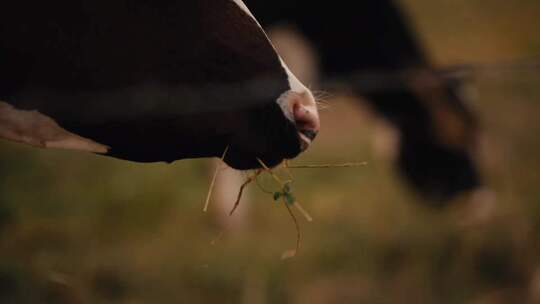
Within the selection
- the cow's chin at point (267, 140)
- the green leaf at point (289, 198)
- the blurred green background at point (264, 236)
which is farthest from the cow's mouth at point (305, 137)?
the blurred green background at point (264, 236)

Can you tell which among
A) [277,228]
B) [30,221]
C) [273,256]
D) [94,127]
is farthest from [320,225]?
[94,127]

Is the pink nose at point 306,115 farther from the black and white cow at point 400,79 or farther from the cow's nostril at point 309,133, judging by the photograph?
the black and white cow at point 400,79

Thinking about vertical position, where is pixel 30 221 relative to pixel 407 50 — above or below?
below

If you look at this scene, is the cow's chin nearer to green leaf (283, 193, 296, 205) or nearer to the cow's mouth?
the cow's mouth

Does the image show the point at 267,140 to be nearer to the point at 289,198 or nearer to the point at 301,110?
the point at 301,110

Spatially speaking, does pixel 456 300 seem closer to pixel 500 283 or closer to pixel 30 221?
pixel 500 283

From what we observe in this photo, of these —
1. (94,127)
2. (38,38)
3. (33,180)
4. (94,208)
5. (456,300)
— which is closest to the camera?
(38,38)
